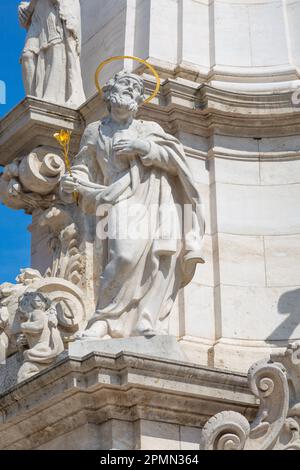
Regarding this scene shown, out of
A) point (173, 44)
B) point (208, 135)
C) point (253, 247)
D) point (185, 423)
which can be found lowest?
point (185, 423)

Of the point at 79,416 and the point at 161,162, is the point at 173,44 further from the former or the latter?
the point at 79,416

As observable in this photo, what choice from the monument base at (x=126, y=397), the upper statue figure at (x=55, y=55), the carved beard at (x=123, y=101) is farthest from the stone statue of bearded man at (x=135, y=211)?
the upper statue figure at (x=55, y=55)

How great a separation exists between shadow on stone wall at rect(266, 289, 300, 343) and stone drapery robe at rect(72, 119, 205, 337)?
1474 millimetres

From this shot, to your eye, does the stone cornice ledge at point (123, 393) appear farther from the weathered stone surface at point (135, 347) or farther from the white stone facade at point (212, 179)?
the weathered stone surface at point (135, 347)

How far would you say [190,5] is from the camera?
1302cm

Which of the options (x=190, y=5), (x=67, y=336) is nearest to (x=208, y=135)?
(x=190, y=5)

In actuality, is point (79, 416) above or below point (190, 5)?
below

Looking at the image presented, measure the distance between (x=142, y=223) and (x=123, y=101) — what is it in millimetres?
1162

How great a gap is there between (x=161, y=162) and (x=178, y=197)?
35 cm

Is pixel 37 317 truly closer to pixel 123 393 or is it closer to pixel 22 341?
pixel 22 341

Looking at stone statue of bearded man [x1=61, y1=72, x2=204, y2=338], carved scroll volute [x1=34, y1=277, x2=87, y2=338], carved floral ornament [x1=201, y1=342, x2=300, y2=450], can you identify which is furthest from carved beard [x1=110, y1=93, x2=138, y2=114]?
carved floral ornament [x1=201, y1=342, x2=300, y2=450]

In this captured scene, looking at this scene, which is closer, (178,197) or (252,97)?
(178,197)

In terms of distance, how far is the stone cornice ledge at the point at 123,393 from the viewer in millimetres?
8930

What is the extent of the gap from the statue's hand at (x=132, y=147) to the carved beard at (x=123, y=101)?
36cm
